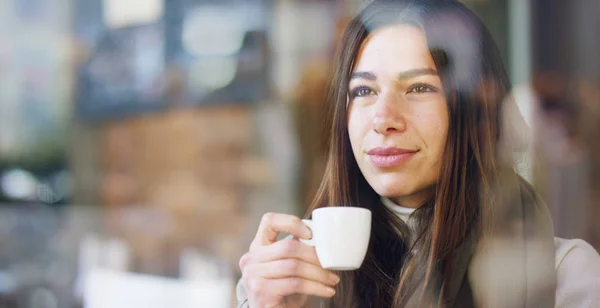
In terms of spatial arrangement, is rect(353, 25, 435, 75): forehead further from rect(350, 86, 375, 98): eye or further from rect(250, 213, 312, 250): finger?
rect(250, 213, 312, 250): finger

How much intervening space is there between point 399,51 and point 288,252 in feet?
0.60

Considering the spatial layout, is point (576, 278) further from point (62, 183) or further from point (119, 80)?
point (119, 80)

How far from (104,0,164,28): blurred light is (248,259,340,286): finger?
27.7 inches

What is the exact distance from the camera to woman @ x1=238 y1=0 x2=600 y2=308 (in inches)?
23.5

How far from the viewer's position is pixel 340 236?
1.93ft

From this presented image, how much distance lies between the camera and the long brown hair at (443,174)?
60cm

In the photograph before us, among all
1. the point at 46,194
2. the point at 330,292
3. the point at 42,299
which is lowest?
the point at 42,299

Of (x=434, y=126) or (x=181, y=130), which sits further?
(x=181, y=130)

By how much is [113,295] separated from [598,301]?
2.29 ft

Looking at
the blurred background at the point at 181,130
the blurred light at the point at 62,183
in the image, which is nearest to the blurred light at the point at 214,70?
the blurred background at the point at 181,130

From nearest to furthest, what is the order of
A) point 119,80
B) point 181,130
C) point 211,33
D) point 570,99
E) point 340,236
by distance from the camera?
point 340,236, point 570,99, point 211,33, point 181,130, point 119,80

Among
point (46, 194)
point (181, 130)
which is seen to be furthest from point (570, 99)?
point (46, 194)

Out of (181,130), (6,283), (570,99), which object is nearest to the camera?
(570,99)

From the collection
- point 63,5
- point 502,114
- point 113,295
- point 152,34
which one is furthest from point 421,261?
point 63,5
